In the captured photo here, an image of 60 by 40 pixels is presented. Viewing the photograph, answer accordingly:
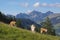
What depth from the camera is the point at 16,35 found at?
2566 centimetres

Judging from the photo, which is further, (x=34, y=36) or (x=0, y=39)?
(x=34, y=36)

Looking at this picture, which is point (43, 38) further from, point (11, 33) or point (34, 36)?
point (11, 33)

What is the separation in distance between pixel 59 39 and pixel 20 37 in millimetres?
5278

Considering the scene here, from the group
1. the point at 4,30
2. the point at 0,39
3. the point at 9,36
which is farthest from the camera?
Answer: the point at 4,30

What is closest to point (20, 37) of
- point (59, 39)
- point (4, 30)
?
point (4, 30)

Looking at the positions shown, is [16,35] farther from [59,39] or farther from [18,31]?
[59,39]

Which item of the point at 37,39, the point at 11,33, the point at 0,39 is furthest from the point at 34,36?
the point at 0,39

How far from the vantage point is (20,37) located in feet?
82.4

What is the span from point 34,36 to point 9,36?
3017 mm

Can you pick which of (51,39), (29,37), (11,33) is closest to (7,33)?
(11,33)

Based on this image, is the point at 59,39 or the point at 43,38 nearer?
the point at 43,38

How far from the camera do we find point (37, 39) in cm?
2552

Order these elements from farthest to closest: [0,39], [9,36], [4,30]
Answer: [4,30], [9,36], [0,39]

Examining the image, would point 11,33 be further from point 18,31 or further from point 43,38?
point 43,38
